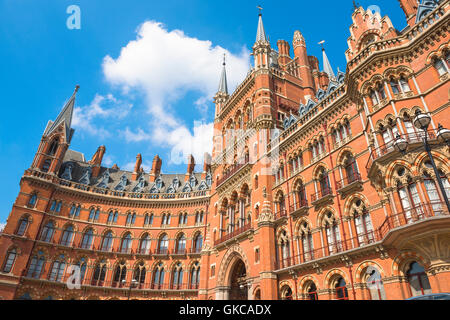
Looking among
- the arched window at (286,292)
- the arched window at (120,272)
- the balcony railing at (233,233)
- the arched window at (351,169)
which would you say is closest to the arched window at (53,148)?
the arched window at (120,272)

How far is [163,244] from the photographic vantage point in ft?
154

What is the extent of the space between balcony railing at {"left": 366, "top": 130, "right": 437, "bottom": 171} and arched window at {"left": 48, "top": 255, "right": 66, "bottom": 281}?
4277 centimetres

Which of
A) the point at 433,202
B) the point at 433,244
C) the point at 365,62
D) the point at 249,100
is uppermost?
the point at 249,100

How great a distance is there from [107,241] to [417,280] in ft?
140

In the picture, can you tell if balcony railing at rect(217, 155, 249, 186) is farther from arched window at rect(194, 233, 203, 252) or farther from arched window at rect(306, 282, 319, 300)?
arched window at rect(306, 282, 319, 300)

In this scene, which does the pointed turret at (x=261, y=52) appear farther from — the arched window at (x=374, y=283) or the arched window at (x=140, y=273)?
the arched window at (x=140, y=273)

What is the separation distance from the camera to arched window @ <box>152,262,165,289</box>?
143ft

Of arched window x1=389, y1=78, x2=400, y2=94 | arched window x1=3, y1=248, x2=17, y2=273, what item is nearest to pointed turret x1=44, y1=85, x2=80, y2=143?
arched window x1=3, y1=248, x2=17, y2=273

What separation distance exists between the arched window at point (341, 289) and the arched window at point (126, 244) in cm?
3461

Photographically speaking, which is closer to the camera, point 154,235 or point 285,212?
point 285,212

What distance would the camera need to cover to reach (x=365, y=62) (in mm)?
20578

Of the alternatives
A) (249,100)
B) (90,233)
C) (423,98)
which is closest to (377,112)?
(423,98)

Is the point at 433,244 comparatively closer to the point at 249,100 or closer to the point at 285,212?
the point at 285,212
